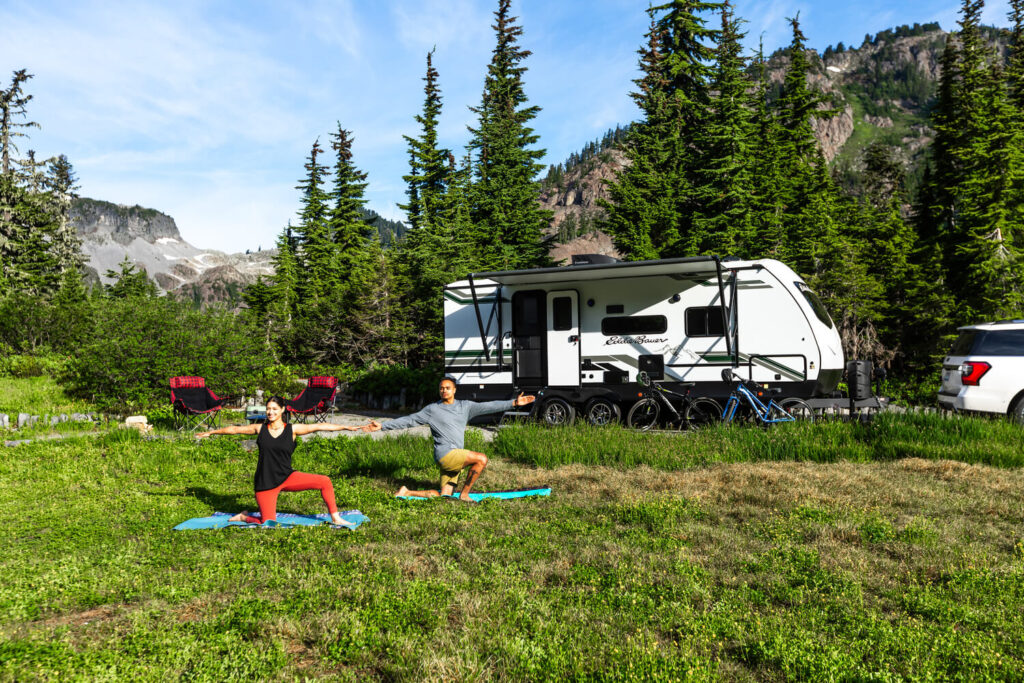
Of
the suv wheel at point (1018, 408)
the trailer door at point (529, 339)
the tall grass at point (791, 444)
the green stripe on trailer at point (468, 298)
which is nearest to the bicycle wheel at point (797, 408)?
the tall grass at point (791, 444)

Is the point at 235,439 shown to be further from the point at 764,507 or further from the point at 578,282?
the point at 764,507

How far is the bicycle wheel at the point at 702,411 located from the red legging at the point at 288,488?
8.08 metres

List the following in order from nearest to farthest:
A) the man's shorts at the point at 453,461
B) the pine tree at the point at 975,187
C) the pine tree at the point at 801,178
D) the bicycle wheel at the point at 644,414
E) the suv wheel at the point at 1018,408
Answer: the man's shorts at the point at 453,461 < the suv wheel at the point at 1018,408 < the bicycle wheel at the point at 644,414 < the pine tree at the point at 975,187 < the pine tree at the point at 801,178

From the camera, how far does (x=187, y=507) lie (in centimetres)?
684

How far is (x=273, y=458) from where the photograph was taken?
598 centimetres

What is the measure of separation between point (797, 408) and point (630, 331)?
11.2 ft

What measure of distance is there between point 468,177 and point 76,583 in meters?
26.0

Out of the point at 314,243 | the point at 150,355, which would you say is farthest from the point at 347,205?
the point at 150,355

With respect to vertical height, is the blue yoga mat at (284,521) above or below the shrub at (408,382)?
below

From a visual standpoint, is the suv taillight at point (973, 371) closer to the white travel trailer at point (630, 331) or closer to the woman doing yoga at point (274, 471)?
the white travel trailer at point (630, 331)

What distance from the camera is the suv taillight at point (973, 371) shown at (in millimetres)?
10602

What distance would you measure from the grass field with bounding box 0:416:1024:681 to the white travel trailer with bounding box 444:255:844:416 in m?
4.04

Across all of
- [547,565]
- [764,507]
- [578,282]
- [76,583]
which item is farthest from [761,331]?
[76,583]

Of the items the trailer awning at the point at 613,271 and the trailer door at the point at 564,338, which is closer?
the trailer awning at the point at 613,271
